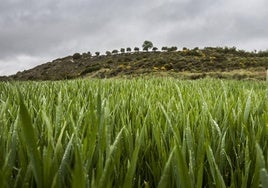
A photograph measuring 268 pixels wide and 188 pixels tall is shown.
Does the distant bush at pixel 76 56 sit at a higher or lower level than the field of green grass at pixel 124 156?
higher

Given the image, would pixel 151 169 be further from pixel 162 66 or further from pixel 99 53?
pixel 99 53

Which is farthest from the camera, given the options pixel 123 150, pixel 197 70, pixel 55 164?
pixel 197 70

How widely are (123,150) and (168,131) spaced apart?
0.16 metres

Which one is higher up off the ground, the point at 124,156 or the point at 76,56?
the point at 76,56

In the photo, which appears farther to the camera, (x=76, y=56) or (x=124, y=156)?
(x=76, y=56)

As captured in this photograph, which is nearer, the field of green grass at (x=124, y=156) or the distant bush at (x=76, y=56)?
the field of green grass at (x=124, y=156)

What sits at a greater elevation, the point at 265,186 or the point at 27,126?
the point at 27,126

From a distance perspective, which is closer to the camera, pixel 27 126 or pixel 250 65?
pixel 27 126

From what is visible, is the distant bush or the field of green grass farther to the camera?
the distant bush

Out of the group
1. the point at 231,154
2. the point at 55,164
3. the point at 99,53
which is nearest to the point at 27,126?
the point at 55,164

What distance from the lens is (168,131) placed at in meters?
1.09

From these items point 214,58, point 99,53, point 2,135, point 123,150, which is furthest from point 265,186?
point 99,53

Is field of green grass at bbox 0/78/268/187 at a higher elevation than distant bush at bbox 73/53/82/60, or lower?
lower

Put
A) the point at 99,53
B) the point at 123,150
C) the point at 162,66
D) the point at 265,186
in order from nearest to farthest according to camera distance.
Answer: the point at 265,186 < the point at 123,150 < the point at 162,66 < the point at 99,53
